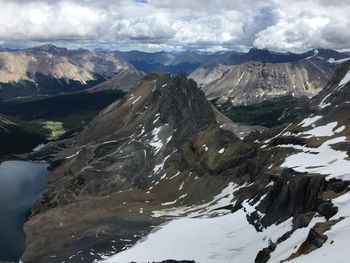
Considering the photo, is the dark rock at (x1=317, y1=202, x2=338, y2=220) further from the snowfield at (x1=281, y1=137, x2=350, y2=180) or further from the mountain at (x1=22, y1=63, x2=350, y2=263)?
the snowfield at (x1=281, y1=137, x2=350, y2=180)

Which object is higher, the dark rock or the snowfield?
the dark rock

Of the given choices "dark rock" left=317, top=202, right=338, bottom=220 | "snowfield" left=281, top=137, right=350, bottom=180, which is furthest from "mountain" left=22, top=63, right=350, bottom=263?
"snowfield" left=281, top=137, right=350, bottom=180

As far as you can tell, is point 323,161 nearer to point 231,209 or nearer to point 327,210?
point 231,209

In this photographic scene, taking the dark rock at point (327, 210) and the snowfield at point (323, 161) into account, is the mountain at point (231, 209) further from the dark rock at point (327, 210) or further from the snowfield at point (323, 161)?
the snowfield at point (323, 161)

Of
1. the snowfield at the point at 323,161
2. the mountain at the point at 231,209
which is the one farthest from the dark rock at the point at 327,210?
the snowfield at the point at 323,161

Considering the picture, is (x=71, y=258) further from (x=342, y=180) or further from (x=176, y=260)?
(x=342, y=180)

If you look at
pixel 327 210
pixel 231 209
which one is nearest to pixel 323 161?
pixel 231 209

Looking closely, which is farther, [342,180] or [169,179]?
[169,179]

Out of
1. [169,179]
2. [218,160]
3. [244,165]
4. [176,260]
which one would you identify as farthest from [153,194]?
[176,260]

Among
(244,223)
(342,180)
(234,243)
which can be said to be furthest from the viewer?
(244,223)

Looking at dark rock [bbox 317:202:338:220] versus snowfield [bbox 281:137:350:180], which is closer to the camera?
dark rock [bbox 317:202:338:220]

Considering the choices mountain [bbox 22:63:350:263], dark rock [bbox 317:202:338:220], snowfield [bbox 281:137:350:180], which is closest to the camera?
dark rock [bbox 317:202:338:220]
